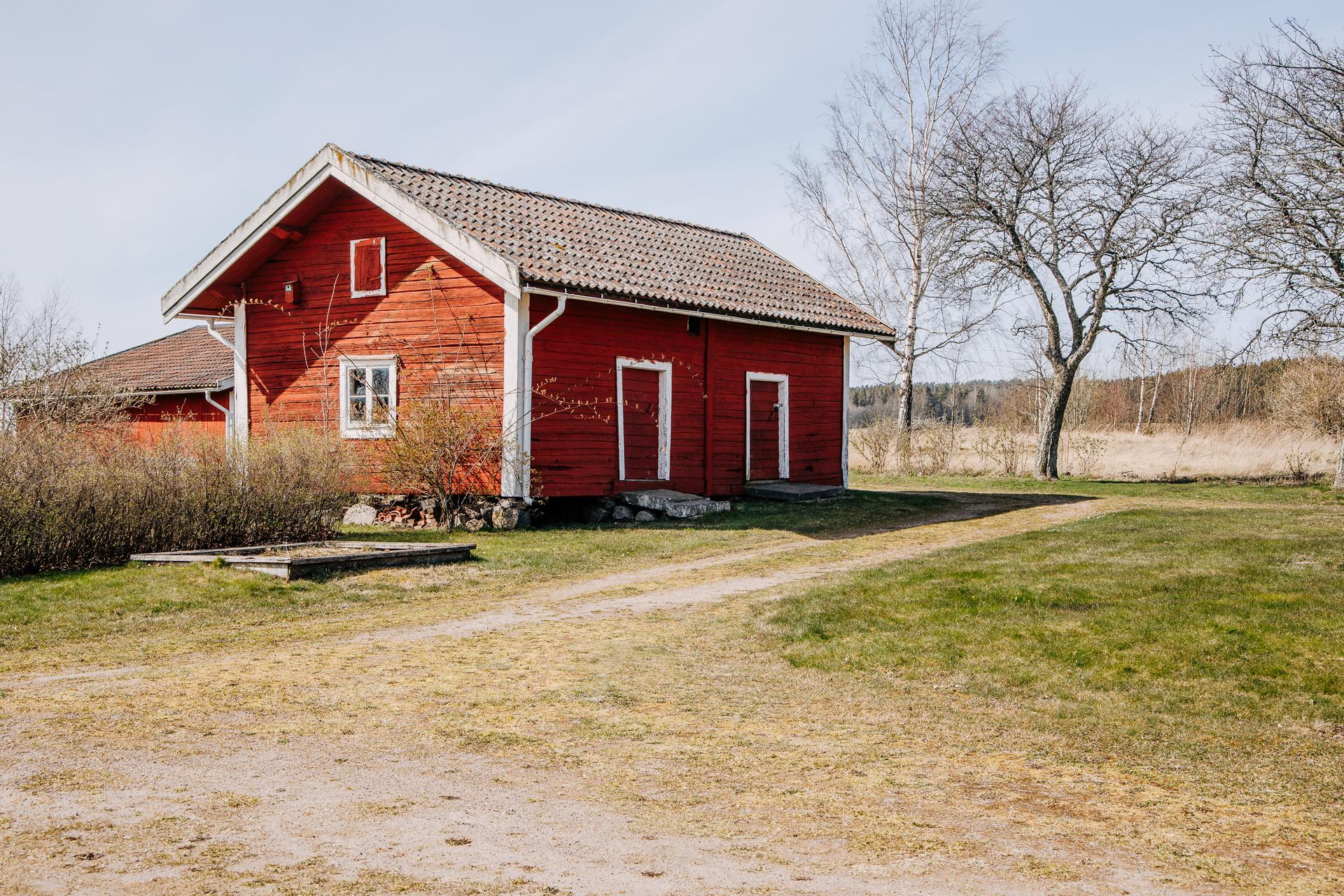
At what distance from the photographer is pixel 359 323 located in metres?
18.3

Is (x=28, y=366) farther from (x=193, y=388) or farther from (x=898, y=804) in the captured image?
(x=898, y=804)

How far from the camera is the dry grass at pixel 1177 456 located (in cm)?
2753

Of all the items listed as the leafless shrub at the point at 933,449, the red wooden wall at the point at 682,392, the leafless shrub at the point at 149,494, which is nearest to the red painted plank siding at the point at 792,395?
the red wooden wall at the point at 682,392

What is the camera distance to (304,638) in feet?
29.0

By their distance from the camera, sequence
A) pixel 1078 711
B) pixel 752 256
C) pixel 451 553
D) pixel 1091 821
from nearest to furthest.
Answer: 1. pixel 1091 821
2. pixel 1078 711
3. pixel 451 553
4. pixel 752 256

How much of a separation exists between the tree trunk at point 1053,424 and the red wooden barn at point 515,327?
8954 mm

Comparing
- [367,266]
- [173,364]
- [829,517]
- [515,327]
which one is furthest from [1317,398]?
[173,364]

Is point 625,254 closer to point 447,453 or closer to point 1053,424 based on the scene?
point 447,453

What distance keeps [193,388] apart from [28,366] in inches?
137

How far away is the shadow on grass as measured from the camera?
15.6m

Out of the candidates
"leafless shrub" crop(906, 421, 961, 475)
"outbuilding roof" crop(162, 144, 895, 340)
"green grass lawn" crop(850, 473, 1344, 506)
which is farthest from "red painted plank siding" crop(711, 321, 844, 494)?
"leafless shrub" crop(906, 421, 961, 475)

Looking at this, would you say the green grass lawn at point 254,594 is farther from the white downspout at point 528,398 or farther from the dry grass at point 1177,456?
the dry grass at point 1177,456

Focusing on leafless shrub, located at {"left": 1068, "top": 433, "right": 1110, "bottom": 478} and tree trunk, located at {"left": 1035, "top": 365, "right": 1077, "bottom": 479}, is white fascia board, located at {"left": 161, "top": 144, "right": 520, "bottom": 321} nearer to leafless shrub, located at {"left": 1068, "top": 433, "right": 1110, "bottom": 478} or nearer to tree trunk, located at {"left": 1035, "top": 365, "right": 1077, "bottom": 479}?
tree trunk, located at {"left": 1035, "top": 365, "right": 1077, "bottom": 479}

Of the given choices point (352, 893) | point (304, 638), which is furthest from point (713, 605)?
point (352, 893)
